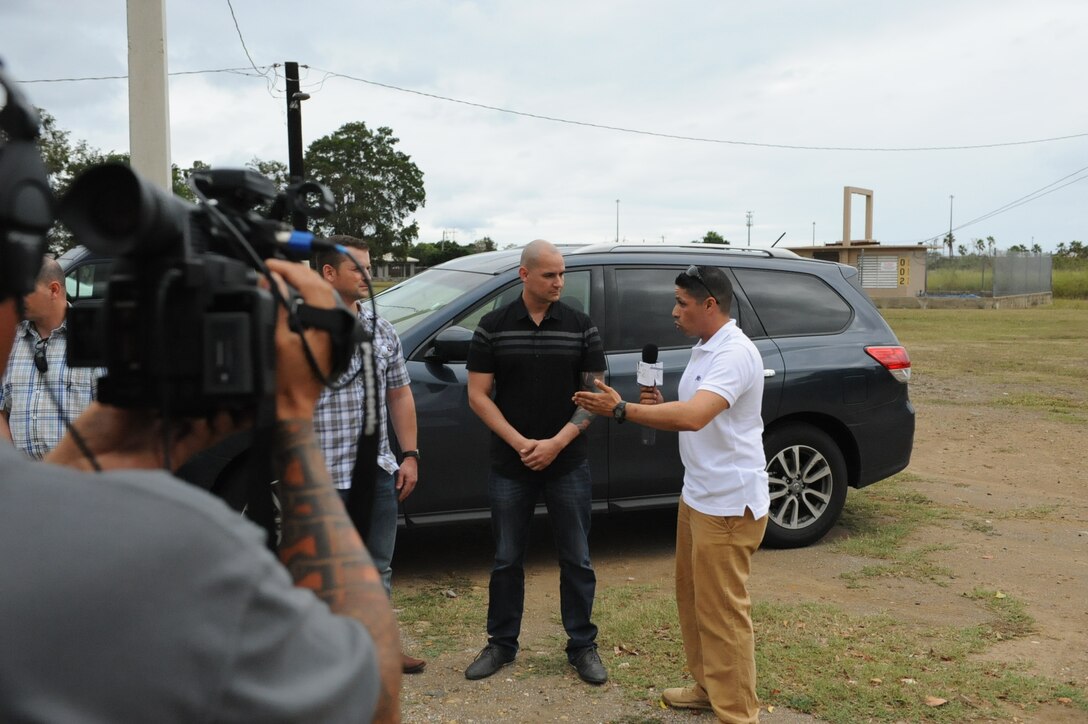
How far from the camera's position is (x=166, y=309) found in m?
1.20

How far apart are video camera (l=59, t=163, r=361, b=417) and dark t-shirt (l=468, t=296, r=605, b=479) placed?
3350 mm

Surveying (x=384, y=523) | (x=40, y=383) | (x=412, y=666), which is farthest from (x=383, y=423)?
(x=40, y=383)

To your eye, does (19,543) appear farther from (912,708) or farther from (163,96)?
(163,96)

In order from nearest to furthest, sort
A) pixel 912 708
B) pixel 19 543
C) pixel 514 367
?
pixel 19 543
pixel 912 708
pixel 514 367

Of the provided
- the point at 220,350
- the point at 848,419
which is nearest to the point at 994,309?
the point at 848,419

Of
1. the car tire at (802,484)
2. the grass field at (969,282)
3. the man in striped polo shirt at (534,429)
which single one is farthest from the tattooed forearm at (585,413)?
the grass field at (969,282)

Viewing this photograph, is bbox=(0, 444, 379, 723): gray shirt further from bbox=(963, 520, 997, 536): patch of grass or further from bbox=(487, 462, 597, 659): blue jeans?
bbox=(963, 520, 997, 536): patch of grass

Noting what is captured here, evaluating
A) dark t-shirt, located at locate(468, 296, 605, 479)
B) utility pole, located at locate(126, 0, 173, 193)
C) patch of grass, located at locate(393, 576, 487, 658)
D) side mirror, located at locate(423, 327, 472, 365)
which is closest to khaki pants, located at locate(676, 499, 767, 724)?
dark t-shirt, located at locate(468, 296, 605, 479)

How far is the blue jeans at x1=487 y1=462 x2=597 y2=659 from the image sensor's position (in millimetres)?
4562

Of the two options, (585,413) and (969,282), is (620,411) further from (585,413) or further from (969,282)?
(969,282)

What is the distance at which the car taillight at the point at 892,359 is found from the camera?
6516 mm

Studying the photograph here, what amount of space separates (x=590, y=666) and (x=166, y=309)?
11.8ft

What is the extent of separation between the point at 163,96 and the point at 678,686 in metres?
7.71

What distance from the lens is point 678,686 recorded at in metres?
4.33
